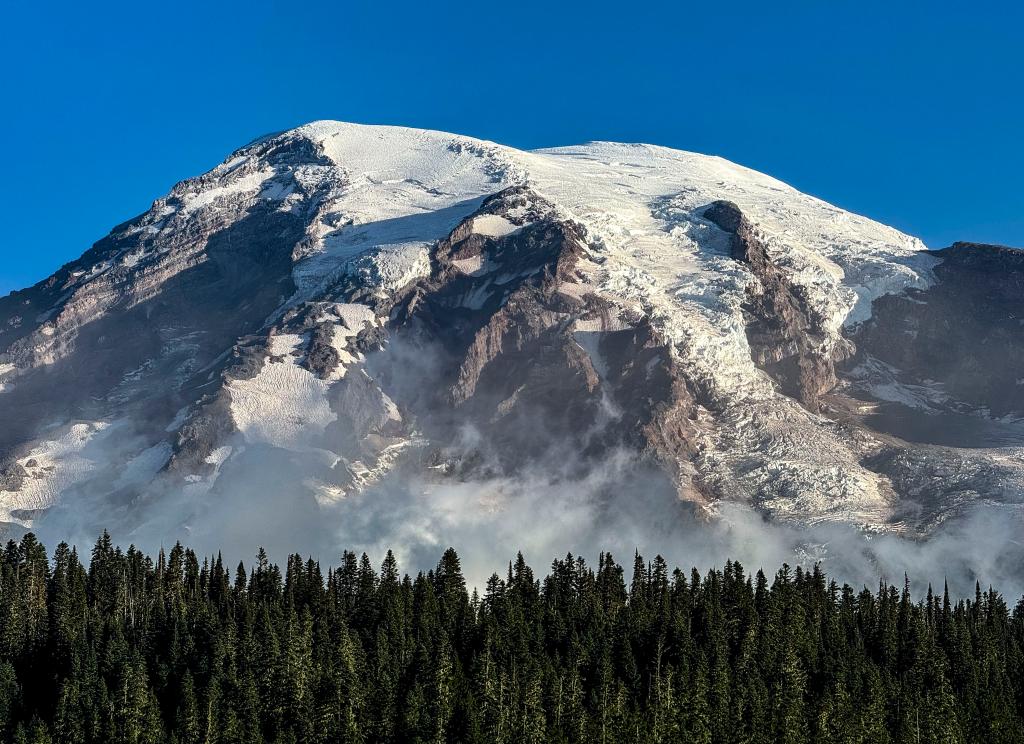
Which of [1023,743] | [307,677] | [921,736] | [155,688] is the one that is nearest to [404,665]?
[307,677]

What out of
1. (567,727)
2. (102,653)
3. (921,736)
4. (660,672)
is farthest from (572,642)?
(102,653)

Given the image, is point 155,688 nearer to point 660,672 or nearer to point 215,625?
point 215,625

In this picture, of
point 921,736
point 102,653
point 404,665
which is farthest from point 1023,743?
point 102,653

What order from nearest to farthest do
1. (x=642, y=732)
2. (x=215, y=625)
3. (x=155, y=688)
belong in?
(x=642, y=732)
(x=155, y=688)
(x=215, y=625)

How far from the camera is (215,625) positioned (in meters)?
194

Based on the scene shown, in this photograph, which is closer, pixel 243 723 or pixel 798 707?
pixel 243 723

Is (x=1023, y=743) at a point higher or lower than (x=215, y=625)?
lower

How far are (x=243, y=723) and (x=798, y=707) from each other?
6315 centimetres

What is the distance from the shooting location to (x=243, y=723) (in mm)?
168750

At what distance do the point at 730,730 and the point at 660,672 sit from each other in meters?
19.8

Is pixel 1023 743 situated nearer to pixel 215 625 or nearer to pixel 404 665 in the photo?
pixel 404 665

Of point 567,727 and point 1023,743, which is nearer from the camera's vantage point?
point 567,727

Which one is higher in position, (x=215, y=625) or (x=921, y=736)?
(x=215, y=625)

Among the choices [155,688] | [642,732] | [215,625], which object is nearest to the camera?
[642,732]
